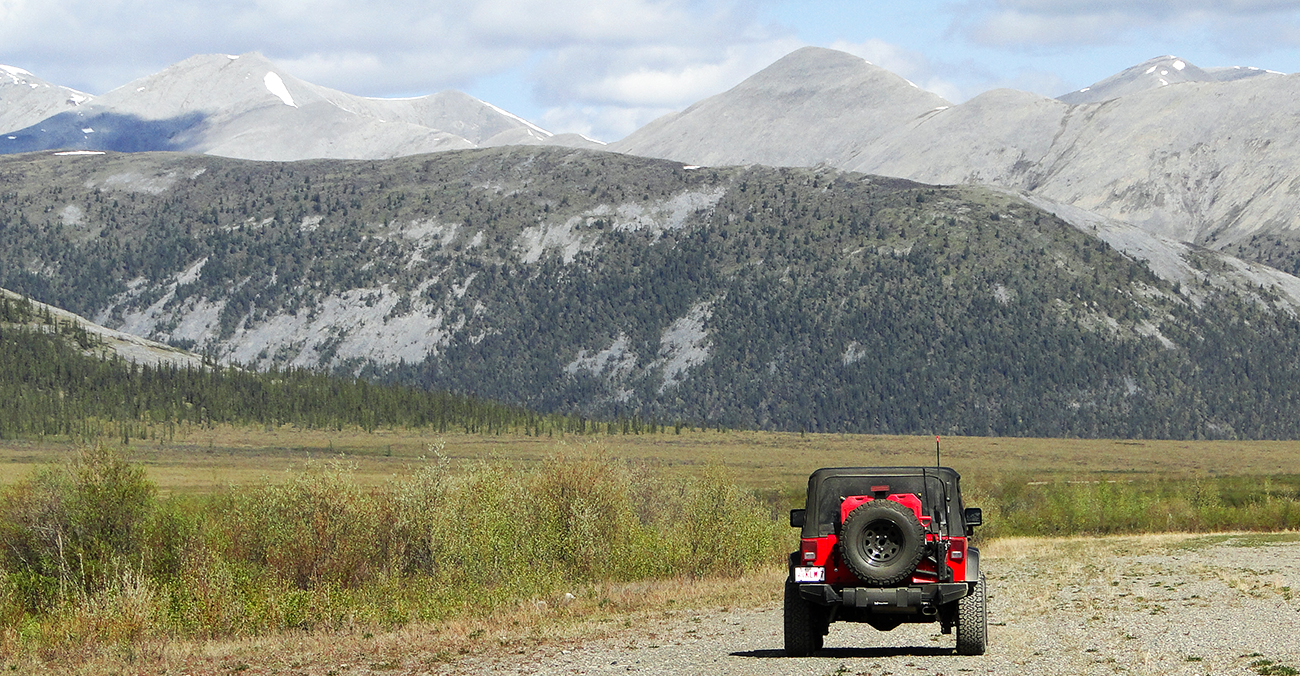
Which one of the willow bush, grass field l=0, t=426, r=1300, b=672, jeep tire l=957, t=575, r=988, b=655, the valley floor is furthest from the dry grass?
jeep tire l=957, t=575, r=988, b=655

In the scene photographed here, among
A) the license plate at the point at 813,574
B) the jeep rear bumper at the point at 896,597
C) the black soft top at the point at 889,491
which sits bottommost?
the jeep rear bumper at the point at 896,597

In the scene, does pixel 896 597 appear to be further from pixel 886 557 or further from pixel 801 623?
pixel 801 623

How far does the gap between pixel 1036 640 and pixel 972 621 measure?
452 centimetres

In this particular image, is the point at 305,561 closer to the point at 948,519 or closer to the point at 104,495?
the point at 104,495

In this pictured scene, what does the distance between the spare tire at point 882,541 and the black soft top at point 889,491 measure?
2.71ft

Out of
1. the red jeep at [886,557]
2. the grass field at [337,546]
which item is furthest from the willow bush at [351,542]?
the red jeep at [886,557]

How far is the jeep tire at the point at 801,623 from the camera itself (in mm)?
27156

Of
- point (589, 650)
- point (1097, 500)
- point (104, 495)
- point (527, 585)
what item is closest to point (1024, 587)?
point (527, 585)

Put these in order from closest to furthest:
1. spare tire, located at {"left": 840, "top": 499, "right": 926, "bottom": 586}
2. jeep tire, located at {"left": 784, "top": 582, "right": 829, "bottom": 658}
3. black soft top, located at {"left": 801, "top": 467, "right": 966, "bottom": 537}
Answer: spare tire, located at {"left": 840, "top": 499, "right": 926, "bottom": 586} → black soft top, located at {"left": 801, "top": 467, "right": 966, "bottom": 537} → jeep tire, located at {"left": 784, "top": 582, "right": 829, "bottom": 658}

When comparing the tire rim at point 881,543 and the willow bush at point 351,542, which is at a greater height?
the tire rim at point 881,543

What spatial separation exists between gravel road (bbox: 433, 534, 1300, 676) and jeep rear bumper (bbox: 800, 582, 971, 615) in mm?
1118

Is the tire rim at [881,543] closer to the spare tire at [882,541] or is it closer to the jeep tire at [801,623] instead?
the spare tire at [882,541]

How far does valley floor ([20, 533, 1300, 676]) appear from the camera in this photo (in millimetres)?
26203

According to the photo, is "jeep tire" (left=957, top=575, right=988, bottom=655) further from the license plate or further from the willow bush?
the willow bush
